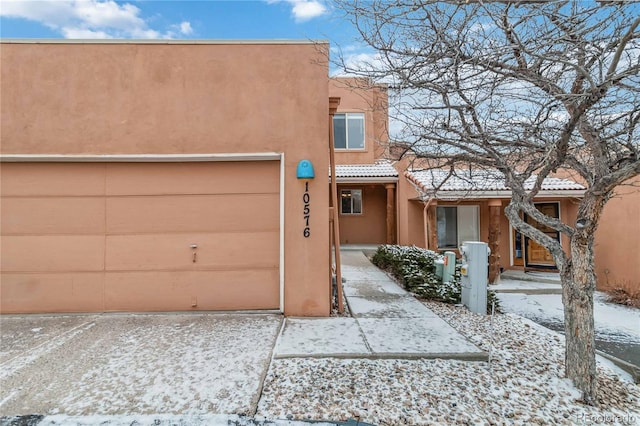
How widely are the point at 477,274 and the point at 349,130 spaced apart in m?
9.91

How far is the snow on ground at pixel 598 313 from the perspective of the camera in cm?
640

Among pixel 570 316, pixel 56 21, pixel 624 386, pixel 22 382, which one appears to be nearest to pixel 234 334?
pixel 22 382

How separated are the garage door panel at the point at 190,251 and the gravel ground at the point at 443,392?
7.36 feet

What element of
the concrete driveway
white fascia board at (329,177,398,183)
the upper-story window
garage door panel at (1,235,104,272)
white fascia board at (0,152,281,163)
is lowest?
the concrete driveway

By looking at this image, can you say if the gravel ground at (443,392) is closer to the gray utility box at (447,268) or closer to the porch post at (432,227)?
the gray utility box at (447,268)

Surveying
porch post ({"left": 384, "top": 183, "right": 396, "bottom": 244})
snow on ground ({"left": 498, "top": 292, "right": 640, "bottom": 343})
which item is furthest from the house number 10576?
porch post ({"left": 384, "top": 183, "right": 396, "bottom": 244})

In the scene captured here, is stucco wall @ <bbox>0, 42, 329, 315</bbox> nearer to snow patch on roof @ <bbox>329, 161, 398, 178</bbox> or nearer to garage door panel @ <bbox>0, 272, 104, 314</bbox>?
garage door panel @ <bbox>0, 272, 104, 314</bbox>

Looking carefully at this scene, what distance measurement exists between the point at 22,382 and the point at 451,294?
6633 millimetres

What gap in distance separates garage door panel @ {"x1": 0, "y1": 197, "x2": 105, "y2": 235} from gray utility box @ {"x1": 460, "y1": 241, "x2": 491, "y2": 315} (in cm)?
657

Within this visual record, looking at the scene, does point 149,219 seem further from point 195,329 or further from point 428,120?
point 428,120

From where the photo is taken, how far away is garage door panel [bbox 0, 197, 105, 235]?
5820mm

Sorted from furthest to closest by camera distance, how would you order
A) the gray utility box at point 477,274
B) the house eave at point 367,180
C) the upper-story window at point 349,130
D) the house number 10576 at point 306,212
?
the upper-story window at point 349,130, the house eave at point 367,180, the gray utility box at point 477,274, the house number 10576 at point 306,212

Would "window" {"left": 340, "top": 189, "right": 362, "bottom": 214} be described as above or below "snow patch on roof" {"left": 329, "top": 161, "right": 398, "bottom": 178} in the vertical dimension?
below

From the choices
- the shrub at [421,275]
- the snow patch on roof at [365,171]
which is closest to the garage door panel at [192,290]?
the shrub at [421,275]
